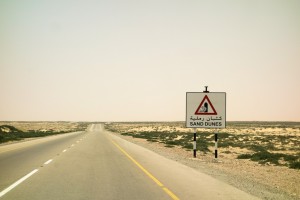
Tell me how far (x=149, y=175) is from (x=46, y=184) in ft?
12.3

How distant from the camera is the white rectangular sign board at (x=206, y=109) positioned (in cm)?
2112

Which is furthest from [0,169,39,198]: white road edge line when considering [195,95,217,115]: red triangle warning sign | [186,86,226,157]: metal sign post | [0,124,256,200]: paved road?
[195,95,217,115]: red triangle warning sign

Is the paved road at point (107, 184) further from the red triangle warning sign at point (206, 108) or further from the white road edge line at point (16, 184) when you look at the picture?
the red triangle warning sign at point (206, 108)

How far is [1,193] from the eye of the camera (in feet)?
30.1

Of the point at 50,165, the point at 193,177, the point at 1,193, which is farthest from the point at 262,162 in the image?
the point at 1,193

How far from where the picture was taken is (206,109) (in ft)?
70.2

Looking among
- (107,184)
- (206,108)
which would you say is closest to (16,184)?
(107,184)

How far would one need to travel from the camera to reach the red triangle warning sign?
2130 centimetres

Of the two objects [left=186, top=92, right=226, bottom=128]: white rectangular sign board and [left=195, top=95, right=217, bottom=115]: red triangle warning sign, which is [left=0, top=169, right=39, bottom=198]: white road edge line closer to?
[left=186, top=92, right=226, bottom=128]: white rectangular sign board

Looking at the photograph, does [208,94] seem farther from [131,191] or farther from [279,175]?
[131,191]

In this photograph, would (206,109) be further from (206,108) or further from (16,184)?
(16,184)

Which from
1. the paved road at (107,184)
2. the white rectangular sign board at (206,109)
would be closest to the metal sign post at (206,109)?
the white rectangular sign board at (206,109)

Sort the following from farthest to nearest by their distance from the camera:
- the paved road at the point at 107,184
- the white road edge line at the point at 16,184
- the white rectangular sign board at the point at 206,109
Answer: the white rectangular sign board at the point at 206,109 < the white road edge line at the point at 16,184 < the paved road at the point at 107,184

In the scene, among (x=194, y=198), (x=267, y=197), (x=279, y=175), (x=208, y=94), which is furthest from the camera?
(x=208, y=94)
